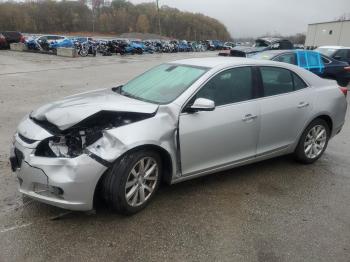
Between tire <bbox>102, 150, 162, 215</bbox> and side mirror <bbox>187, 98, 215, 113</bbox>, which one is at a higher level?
side mirror <bbox>187, 98, 215, 113</bbox>

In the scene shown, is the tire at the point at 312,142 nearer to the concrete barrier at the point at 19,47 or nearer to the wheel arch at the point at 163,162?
the wheel arch at the point at 163,162

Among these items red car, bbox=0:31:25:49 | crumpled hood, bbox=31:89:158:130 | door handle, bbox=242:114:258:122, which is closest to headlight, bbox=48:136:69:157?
crumpled hood, bbox=31:89:158:130

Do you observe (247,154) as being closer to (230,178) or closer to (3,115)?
(230,178)

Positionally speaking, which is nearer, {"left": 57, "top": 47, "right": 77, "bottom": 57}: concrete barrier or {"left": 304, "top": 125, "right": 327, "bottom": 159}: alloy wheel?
{"left": 304, "top": 125, "right": 327, "bottom": 159}: alloy wheel

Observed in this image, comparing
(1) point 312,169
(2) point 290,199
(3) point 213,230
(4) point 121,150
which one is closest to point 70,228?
(4) point 121,150

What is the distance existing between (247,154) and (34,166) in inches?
95.4

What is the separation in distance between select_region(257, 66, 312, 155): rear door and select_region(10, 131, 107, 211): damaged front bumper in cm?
217

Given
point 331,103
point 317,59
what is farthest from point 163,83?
point 317,59

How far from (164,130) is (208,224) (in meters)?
1.02

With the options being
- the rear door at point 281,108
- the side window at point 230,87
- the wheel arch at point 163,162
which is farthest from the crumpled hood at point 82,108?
the rear door at point 281,108

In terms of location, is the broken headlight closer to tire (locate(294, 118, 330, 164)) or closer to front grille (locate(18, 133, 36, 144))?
front grille (locate(18, 133, 36, 144))

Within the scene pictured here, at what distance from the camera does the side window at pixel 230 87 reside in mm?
3963

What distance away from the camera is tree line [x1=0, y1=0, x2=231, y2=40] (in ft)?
383

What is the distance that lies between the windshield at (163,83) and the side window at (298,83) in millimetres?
1437
